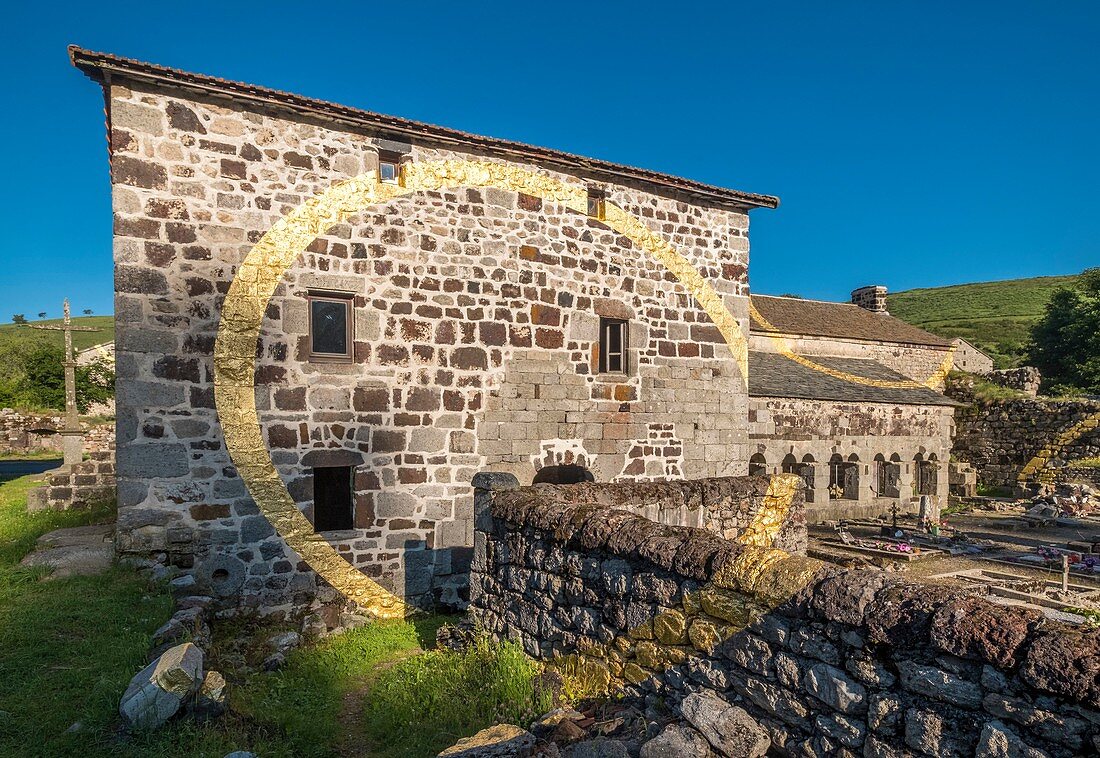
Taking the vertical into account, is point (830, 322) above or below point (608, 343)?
above

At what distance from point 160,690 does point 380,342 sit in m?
4.97

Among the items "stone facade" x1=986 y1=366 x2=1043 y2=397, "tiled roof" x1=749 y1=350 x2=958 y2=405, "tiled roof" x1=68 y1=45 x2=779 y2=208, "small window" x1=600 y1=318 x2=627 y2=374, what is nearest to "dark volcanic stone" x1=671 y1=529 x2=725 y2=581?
"small window" x1=600 y1=318 x2=627 y2=374

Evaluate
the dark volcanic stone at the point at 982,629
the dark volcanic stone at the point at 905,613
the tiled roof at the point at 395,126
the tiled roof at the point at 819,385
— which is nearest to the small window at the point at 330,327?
the tiled roof at the point at 395,126

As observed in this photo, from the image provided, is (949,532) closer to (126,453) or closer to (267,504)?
(267,504)

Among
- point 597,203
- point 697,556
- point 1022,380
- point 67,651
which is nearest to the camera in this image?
point 697,556

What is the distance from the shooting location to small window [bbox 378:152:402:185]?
28.6 feet

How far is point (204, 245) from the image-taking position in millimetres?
7711

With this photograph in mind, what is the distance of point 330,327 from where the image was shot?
27.7 ft

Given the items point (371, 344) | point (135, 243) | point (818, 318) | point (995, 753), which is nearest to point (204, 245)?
point (135, 243)

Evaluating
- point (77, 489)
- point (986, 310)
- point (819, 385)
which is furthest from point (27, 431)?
point (986, 310)

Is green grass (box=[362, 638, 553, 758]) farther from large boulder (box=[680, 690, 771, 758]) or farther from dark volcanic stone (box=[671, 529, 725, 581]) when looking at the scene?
dark volcanic stone (box=[671, 529, 725, 581])

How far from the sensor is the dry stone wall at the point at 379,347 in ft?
24.5

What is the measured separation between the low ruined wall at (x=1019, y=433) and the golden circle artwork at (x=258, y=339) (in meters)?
26.3

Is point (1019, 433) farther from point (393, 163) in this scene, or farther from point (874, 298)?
point (393, 163)
